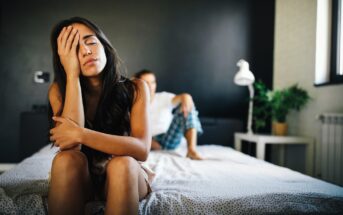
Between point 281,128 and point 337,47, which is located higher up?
point 337,47

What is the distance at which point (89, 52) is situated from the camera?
108cm

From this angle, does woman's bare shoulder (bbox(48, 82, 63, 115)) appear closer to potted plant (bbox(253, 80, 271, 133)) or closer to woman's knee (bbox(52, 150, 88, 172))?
woman's knee (bbox(52, 150, 88, 172))

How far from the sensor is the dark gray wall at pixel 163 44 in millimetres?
2891

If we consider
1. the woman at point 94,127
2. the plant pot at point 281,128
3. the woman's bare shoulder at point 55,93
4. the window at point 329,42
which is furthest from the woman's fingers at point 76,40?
the plant pot at point 281,128

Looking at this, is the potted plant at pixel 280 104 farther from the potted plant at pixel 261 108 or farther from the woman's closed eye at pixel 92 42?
the woman's closed eye at pixel 92 42

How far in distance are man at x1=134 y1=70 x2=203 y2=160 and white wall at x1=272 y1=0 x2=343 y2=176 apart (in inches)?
34.9

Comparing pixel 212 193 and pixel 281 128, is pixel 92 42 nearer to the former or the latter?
pixel 212 193

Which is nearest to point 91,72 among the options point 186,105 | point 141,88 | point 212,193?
point 141,88

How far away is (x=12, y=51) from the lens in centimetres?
289

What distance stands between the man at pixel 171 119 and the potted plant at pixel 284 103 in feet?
2.63

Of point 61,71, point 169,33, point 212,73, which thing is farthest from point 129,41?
point 61,71

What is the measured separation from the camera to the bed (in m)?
0.98

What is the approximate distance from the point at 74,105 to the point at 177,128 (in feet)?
4.40

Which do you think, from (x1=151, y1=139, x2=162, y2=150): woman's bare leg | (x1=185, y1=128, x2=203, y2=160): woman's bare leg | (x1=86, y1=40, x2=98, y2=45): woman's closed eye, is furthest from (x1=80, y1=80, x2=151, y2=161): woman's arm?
(x1=151, y1=139, x2=162, y2=150): woman's bare leg
